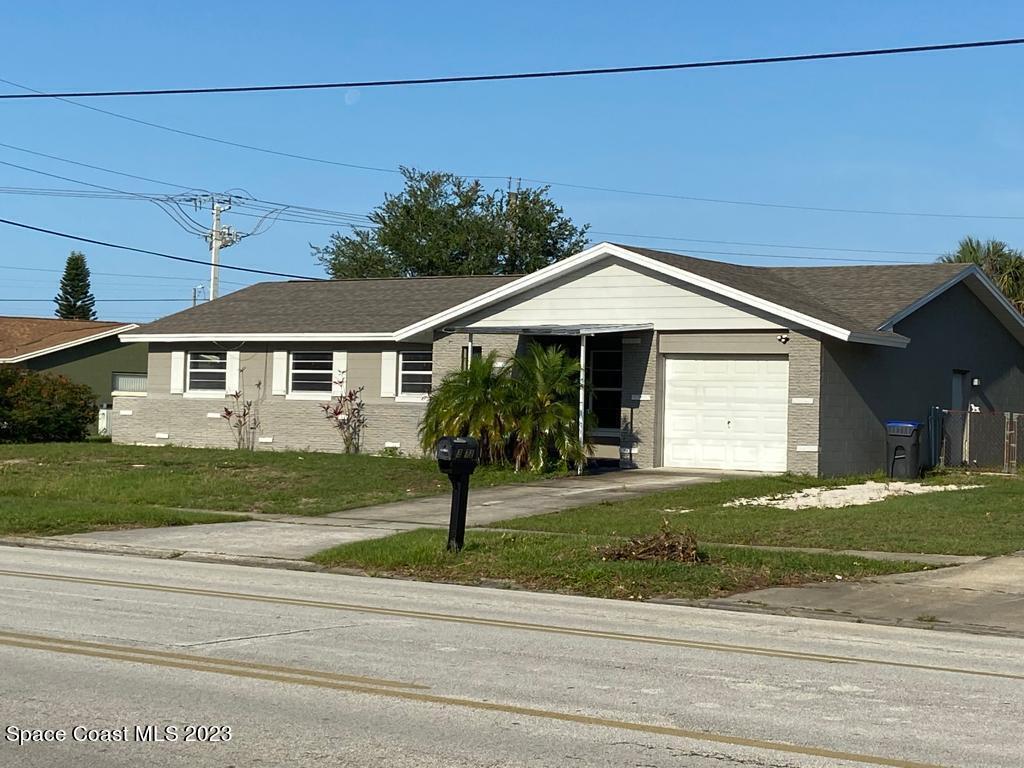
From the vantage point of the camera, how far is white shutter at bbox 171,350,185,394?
34.7m

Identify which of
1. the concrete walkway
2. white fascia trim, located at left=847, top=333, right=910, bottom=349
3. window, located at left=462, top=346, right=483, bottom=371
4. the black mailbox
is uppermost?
white fascia trim, located at left=847, top=333, right=910, bottom=349

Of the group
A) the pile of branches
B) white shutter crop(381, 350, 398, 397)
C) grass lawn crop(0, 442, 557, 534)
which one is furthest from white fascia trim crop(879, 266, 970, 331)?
the pile of branches

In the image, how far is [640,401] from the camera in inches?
1089

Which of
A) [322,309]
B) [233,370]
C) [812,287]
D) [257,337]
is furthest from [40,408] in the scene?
[812,287]

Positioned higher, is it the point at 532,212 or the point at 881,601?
the point at 532,212

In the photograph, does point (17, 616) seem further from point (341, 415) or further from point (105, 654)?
point (341, 415)

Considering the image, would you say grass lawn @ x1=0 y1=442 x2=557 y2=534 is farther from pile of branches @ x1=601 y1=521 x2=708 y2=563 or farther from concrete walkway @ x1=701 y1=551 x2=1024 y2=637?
concrete walkway @ x1=701 y1=551 x2=1024 y2=637

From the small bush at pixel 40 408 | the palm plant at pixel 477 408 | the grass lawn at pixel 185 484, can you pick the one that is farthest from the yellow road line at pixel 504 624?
the small bush at pixel 40 408

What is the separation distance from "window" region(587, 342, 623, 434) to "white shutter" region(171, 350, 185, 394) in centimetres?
1134

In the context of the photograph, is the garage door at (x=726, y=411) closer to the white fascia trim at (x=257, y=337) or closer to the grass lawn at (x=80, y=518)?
the white fascia trim at (x=257, y=337)

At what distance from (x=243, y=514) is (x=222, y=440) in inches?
495

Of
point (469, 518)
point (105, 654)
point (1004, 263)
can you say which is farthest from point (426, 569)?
point (1004, 263)

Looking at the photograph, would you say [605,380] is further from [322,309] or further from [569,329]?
[322,309]

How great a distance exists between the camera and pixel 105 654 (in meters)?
9.35
